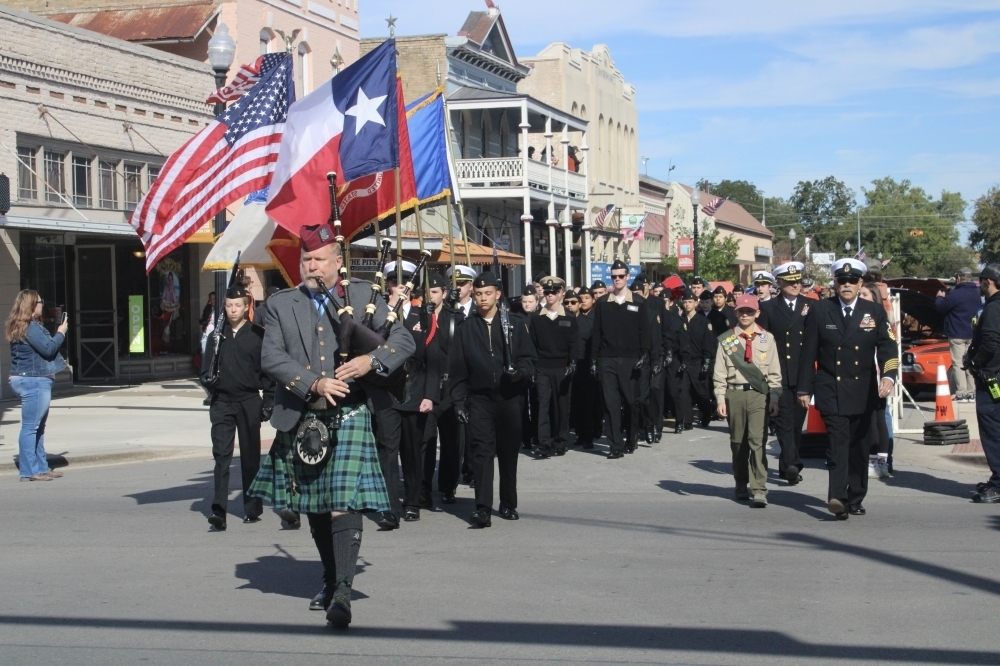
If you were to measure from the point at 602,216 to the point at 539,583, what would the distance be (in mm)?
40987

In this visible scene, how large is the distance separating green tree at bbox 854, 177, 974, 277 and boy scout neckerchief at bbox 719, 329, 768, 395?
10383cm

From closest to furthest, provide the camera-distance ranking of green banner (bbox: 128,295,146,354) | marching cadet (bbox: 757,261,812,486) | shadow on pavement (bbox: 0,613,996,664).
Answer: shadow on pavement (bbox: 0,613,996,664)
marching cadet (bbox: 757,261,812,486)
green banner (bbox: 128,295,146,354)

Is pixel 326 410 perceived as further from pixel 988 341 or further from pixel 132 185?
pixel 132 185

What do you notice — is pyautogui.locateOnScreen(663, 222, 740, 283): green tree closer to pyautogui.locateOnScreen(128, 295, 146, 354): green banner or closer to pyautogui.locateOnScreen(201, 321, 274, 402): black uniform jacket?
pyautogui.locateOnScreen(128, 295, 146, 354): green banner

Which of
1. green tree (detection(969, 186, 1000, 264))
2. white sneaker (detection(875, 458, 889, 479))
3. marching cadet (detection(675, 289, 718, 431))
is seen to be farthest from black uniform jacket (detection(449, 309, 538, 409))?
green tree (detection(969, 186, 1000, 264))

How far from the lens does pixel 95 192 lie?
21.8m

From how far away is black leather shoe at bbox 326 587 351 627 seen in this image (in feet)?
20.3

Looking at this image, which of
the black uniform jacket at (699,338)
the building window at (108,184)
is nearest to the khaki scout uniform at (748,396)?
the black uniform jacket at (699,338)

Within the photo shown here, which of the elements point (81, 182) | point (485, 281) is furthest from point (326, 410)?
point (81, 182)

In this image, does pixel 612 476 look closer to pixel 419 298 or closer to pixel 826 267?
pixel 419 298

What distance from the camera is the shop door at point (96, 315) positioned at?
74.3ft

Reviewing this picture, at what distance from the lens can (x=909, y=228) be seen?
113938mm

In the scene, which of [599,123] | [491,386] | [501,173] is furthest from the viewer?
[599,123]

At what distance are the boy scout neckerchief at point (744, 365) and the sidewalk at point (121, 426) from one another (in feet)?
22.1
